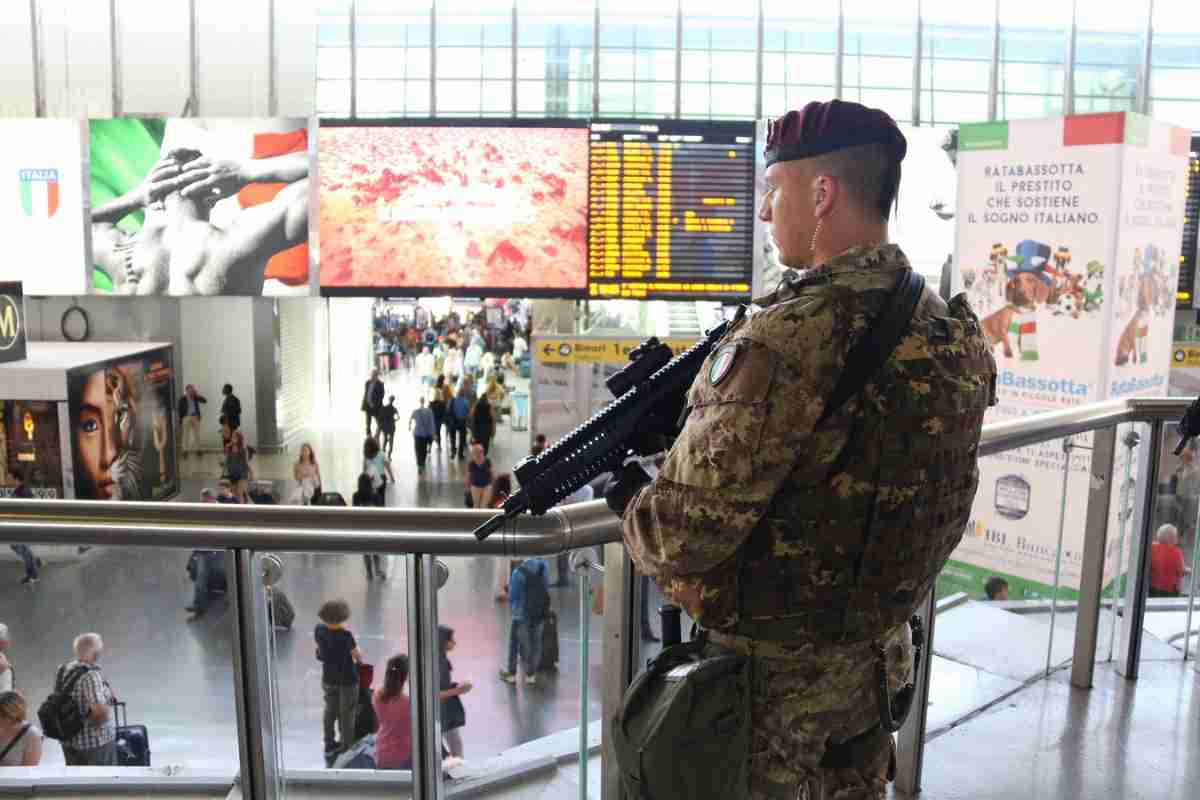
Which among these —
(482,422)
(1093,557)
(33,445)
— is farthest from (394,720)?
(482,422)

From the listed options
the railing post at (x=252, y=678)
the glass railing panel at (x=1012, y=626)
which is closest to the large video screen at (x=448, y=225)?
the glass railing panel at (x=1012, y=626)

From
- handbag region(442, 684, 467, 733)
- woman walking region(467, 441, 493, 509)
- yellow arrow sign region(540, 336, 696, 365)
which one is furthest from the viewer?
yellow arrow sign region(540, 336, 696, 365)

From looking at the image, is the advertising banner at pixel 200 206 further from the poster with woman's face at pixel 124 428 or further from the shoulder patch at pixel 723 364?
the shoulder patch at pixel 723 364

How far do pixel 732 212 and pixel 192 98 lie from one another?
8.93m

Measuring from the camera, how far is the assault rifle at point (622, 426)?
1.54 metres

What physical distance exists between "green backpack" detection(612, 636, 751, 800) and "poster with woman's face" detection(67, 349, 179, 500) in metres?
12.0

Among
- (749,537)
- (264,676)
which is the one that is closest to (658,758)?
(749,537)

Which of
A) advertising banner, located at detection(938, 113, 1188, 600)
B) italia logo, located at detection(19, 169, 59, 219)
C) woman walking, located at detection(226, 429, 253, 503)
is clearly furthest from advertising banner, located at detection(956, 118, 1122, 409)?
italia logo, located at detection(19, 169, 59, 219)

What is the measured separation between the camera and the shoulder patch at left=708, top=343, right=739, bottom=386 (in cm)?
135

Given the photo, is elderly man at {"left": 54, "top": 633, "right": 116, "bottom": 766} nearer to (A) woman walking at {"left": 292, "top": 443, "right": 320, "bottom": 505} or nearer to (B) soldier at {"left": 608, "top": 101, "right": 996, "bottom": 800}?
(B) soldier at {"left": 608, "top": 101, "right": 996, "bottom": 800}

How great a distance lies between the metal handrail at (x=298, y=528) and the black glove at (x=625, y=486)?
205 millimetres

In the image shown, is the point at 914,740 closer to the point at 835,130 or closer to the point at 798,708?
the point at 798,708

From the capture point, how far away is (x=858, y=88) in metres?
15.4

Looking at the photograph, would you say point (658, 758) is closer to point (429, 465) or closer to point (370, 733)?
point (370, 733)
